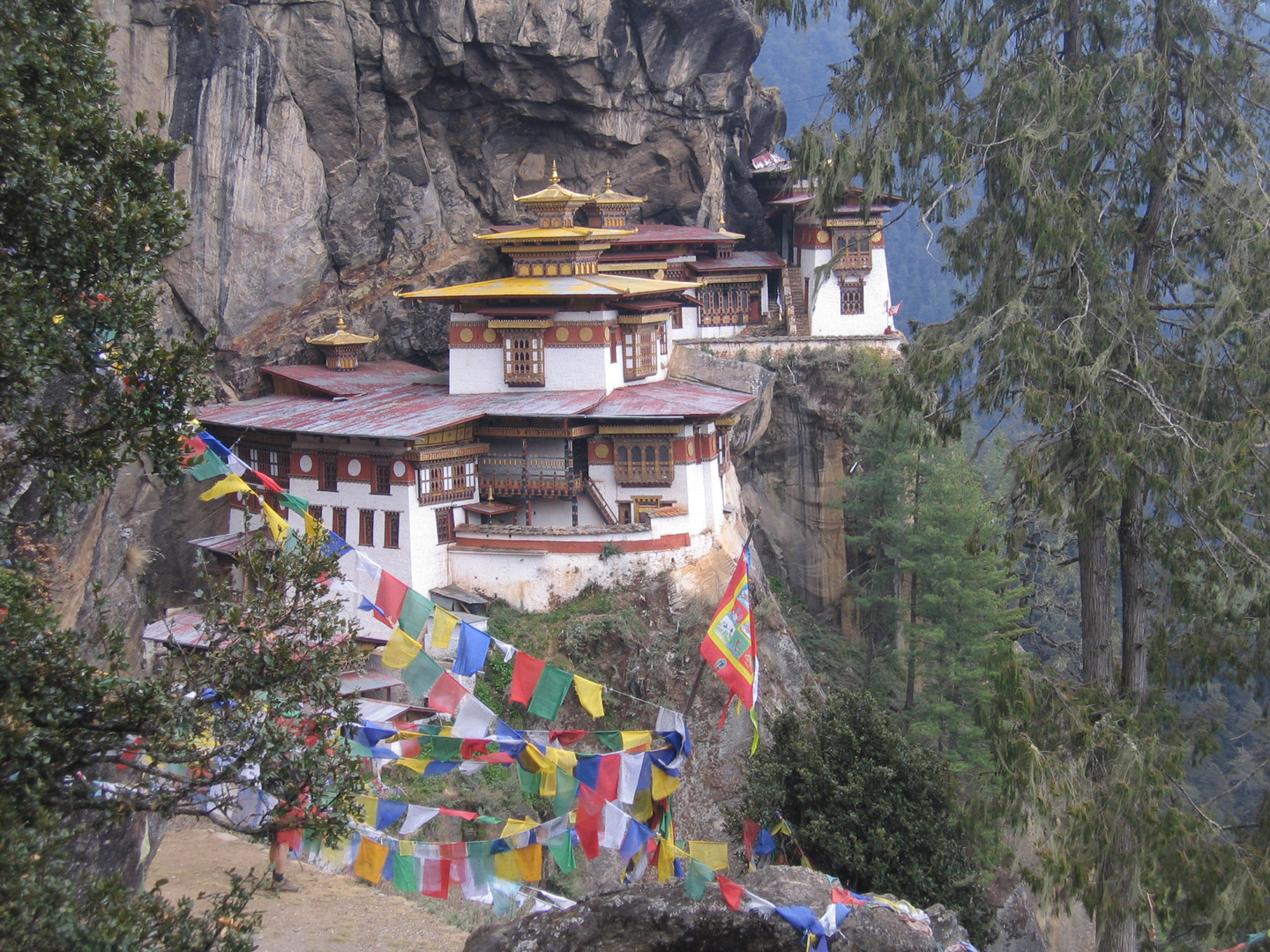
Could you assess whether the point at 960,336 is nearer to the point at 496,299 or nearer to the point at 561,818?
the point at 561,818

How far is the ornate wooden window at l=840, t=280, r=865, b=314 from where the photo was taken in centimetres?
3812

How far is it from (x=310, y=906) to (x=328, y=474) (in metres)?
13.8

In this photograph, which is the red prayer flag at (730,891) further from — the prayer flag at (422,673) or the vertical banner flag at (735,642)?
the prayer flag at (422,673)

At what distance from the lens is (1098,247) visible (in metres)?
14.6

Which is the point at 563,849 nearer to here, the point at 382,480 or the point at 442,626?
the point at 442,626

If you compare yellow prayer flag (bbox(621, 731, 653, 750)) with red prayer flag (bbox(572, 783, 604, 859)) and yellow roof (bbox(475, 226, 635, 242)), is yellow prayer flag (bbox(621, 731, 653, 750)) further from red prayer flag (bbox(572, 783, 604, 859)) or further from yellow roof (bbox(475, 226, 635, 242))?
yellow roof (bbox(475, 226, 635, 242))

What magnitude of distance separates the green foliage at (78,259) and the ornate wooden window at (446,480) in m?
16.5

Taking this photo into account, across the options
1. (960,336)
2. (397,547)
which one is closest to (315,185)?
(397,547)

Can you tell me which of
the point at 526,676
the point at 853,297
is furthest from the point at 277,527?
the point at 853,297

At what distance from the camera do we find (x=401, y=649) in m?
12.9

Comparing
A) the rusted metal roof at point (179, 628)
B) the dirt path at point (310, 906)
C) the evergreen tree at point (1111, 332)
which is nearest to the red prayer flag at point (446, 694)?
the dirt path at point (310, 906)

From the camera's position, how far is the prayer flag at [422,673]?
12.9m

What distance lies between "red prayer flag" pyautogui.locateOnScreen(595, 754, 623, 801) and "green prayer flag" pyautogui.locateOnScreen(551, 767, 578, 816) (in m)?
0.31

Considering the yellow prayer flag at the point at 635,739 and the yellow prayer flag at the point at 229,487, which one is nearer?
the yellow prayer flag at the point at 229,487
